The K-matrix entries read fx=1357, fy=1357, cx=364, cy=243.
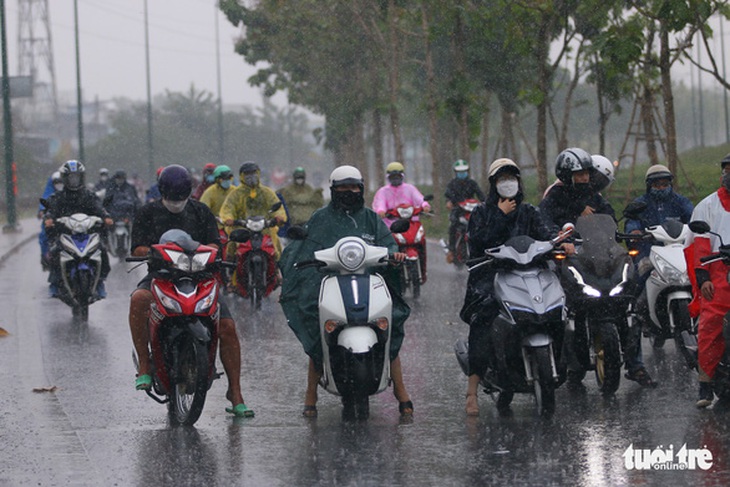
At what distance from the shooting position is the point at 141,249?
8.81 meters

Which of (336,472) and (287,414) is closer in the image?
(336,472)

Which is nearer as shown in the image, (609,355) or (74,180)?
(609,355)

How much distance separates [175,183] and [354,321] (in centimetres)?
157

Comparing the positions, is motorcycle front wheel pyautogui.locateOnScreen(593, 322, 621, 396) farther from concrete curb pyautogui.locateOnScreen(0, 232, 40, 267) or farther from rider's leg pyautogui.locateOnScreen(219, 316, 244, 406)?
concrete curb pyautogui.locateOnScreen(0, 232, 40, 267)

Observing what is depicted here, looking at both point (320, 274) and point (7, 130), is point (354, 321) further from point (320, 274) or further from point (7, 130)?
point (7, 130)

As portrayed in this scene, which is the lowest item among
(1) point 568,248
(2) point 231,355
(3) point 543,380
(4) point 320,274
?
(3) point 543,380

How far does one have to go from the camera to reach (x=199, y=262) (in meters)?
8.24

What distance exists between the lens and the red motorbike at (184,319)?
8102mm

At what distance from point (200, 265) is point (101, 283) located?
24.8 feet

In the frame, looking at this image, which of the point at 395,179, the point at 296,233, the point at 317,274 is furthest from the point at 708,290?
the point at 395,179

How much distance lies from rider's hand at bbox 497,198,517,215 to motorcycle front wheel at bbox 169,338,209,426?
2.09 metres

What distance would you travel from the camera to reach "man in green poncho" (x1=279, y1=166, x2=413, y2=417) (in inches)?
338

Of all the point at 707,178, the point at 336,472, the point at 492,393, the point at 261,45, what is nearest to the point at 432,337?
the point at 492,393

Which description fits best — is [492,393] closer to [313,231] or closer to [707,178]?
[313,231]
